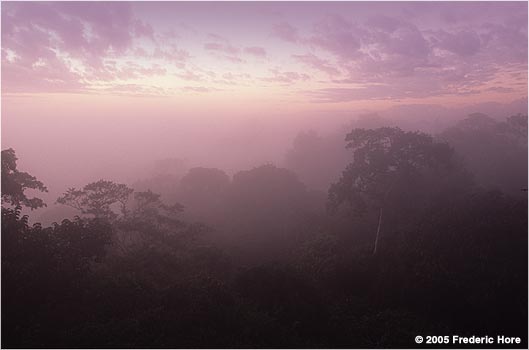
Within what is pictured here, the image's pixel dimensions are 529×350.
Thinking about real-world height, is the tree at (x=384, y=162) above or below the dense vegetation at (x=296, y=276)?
above

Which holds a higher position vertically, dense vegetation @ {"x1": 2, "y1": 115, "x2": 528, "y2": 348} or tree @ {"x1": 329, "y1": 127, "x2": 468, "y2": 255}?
tree @ {"x1": 329, "y1": 127, "x2": 468, "y2": 255}

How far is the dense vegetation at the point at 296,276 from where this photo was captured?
42.5 feet

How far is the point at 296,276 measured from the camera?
1852 cm

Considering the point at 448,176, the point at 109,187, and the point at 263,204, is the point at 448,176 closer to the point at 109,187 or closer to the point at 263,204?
the point at 263,204

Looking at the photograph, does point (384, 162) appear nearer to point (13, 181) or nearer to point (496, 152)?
point (13, 181)

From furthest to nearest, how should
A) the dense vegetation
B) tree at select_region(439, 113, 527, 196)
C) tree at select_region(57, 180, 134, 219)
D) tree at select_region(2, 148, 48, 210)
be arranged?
tree at select_region(439, 113, 527, 196) → tree at select_region(57, 180, 134, 219) → tree at select_region(2, 148, 48, 210) → the dense vegetation

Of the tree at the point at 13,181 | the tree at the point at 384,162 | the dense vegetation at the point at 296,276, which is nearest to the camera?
the dense vegetation at the point at 296,276

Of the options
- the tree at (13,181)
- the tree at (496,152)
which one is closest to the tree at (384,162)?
the tree at (13,181)

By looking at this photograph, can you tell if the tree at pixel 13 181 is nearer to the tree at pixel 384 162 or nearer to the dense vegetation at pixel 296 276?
the dense vegetation at pixel 296 276

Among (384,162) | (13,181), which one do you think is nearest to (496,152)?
(384,162)

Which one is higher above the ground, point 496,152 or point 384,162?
point 384,162

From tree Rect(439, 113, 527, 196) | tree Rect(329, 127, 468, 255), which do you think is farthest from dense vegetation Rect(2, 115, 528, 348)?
tree Rect(439, 113, 527, 196)

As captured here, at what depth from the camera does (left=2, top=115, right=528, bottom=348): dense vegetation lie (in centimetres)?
1297

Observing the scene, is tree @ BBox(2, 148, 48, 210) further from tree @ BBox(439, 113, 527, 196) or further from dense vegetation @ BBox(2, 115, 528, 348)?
tree @ BBox(439, 113, 527, 196)
